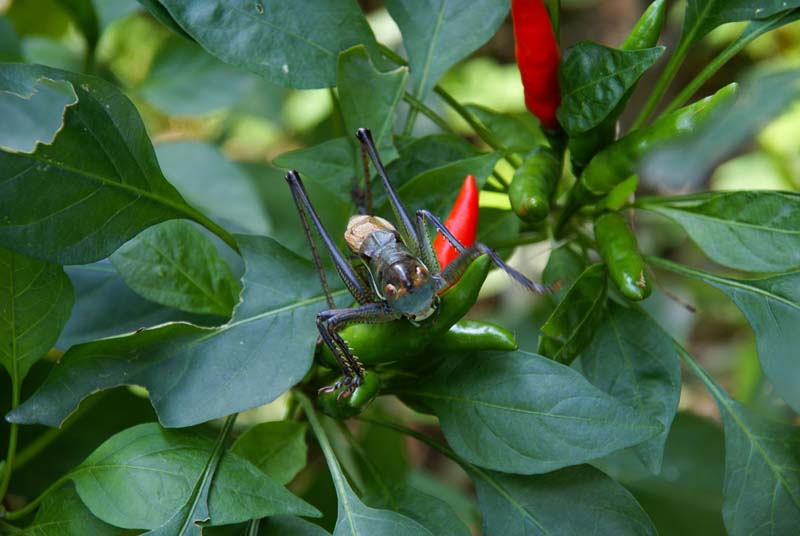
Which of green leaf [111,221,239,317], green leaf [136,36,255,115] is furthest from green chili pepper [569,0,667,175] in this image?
green leaf [136,36,255,115]

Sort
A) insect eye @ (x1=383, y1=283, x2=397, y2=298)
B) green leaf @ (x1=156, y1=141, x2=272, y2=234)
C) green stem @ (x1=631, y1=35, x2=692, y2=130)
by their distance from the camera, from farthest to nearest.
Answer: green leaf @ (x1=156, y1=141, x2=272, y2=234)
green stem @ (x1=631, y1=35, x2=692, y2=130)
insect eye @ (x1=383, y1=283, x2=397, y2=298)

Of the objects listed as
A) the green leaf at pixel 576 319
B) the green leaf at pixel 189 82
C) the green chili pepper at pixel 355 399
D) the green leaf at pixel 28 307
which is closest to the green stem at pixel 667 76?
the green leaf at pixel 576 319

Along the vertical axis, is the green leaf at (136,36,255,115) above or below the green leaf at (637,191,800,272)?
below

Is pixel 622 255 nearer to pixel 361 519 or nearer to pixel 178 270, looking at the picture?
pixel 361 519

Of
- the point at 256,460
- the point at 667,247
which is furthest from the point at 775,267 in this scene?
the point at 667,247

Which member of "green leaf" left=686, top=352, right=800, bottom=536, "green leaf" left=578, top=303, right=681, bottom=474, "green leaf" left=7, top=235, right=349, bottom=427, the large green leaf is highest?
"green leaf" left=7, top=235, right=349, bottom=427

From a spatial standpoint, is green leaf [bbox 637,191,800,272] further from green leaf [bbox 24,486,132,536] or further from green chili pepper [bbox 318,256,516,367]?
green leaf [bbox 24,486,132,536]

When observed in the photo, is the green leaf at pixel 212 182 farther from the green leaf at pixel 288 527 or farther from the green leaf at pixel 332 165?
the green leaf at pixel 288 527

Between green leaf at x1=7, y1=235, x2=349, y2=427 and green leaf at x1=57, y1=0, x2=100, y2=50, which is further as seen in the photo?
green leaf at x1=57, y1=0, x2=100, y2=50
